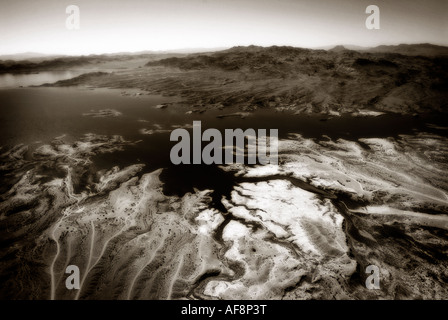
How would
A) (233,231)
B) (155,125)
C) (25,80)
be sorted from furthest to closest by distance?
(25,80) → (155,125) → (233,231)

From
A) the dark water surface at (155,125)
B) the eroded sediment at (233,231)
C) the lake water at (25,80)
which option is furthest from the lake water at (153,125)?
the lake water at (25,80)

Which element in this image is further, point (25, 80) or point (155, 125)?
point (25, 80)

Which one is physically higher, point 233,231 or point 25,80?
point 25,80

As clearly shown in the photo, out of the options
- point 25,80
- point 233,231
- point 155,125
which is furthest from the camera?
point 25,80

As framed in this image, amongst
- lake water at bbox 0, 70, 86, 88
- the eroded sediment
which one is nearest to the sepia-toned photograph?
the eroded sediment

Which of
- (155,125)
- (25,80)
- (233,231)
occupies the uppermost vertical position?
(25,80)

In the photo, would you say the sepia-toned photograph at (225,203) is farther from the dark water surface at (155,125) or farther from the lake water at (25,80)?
the lake water at (25,80)

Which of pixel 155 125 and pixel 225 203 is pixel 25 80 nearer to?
pixel 155 125

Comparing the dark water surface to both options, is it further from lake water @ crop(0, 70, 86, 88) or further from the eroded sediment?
lake water @ crop(0, 70, 86, 88)

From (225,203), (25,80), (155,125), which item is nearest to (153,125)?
(155,125)
